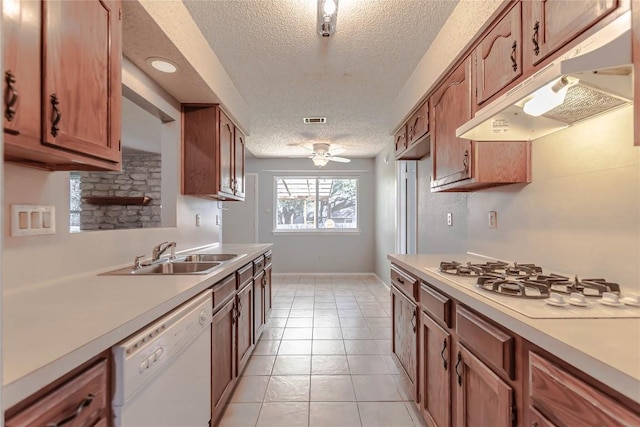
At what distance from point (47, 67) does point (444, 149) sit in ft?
6.37

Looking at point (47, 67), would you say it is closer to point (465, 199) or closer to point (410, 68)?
point (410, 68)

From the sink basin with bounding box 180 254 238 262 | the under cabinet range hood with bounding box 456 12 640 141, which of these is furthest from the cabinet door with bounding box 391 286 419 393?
the sink basin with bounding box 180 254 238 262

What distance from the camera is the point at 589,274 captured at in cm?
135

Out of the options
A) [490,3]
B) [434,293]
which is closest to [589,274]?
[434,293]

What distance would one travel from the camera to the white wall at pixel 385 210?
4.92 meters

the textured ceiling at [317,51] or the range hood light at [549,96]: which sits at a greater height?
the textured ceiling at [317,51]

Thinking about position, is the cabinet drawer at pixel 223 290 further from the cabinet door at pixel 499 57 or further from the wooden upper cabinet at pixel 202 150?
the cabinet door at pixel 499 57

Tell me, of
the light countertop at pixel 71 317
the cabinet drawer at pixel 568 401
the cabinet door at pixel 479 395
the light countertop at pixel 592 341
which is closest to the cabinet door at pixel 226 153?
the light countertop at pixel 71 317

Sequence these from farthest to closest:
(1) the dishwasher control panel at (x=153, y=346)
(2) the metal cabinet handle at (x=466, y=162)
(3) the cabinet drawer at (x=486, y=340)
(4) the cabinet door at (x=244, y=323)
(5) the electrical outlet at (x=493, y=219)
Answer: (4) the cabinet door at (x=244, y=323)
(5) the electrical outlet at (x=493, y=219)
(2) the metal cabinet handle at (x=466, y=162)
(3) the cabinet drawer at (x=486, y=340)
(1) the dishwasher control panel at (x=153, y=346)

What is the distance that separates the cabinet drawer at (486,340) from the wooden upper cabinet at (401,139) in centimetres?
183

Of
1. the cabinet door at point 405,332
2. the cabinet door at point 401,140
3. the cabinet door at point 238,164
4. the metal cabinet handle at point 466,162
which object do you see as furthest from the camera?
the cabinet door at point 238,164

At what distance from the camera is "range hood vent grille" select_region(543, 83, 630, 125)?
3.64 feet

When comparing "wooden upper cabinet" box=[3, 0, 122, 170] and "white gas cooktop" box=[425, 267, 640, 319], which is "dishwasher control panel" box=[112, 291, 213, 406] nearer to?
"wooden upper cabinet" box=[3, 0, 122, 170]

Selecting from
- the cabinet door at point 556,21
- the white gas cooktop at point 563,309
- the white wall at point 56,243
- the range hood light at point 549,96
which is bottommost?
the white gas cooktop at point 563,309
